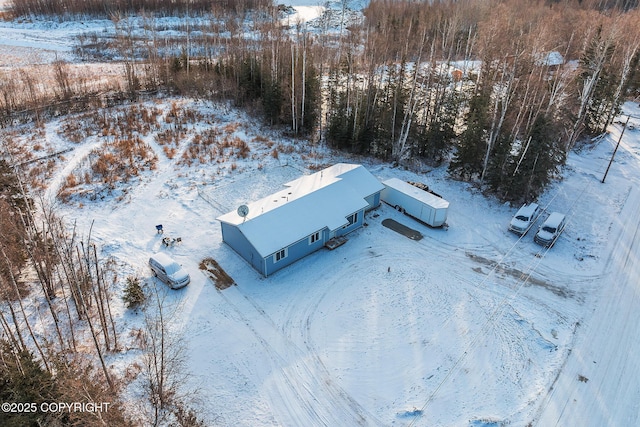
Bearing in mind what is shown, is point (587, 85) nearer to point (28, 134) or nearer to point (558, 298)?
point (558, 298)

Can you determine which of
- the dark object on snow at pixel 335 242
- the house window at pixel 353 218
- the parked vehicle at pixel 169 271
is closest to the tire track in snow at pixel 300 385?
the parked vehicle at pixel 169 271

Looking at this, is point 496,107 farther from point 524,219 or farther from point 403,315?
point 403,315

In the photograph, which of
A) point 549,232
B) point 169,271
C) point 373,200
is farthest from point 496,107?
point 169,271

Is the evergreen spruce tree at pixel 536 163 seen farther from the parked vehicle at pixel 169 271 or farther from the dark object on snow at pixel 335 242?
the parked vehicle at pixel 169 271

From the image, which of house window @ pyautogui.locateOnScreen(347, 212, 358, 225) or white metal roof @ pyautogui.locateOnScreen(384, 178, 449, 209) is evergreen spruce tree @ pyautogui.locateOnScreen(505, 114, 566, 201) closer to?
white metal roof @ pyautogui.locateOnScreen(384, 178, 449, 209)

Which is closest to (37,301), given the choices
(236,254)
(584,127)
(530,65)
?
(236,254)
